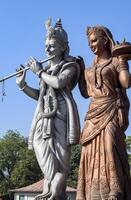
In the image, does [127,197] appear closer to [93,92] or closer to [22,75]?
[93,92]

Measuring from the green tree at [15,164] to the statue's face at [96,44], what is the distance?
150 feet

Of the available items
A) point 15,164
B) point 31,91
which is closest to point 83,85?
point 31,91

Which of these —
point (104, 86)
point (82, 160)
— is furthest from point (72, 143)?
point (104, 86)

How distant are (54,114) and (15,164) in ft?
160

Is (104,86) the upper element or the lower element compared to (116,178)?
upper

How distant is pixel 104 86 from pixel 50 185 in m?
1.62

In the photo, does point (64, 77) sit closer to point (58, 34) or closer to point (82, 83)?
point (82, 83)

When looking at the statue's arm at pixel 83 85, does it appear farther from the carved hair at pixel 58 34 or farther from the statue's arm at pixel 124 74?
the statue's arm at pixel 124 74

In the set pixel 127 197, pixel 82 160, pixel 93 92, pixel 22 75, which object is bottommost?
pixel 127 197

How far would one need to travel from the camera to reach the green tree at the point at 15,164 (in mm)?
53219

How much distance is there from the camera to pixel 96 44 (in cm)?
756

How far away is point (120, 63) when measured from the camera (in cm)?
717

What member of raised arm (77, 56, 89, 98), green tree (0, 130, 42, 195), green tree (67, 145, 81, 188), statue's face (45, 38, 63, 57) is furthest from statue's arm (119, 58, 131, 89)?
green tree (0, 130, 42, 195)

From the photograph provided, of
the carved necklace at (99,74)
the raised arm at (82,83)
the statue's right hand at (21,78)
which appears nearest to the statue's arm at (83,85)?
the raised arm at (82,83)
